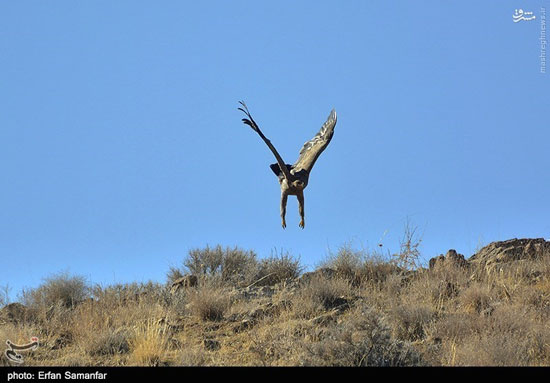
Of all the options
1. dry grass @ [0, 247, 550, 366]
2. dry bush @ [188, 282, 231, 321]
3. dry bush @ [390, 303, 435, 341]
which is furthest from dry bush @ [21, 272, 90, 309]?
dry bush @ [390, 303, 435, 341]

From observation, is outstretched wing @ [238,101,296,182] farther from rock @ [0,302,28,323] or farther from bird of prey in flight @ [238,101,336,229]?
rock @ [0,302,28,323]

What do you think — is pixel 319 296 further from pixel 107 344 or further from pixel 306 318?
pixel 107 344

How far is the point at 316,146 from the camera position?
1350 centimetres

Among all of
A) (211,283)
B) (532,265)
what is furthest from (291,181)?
(532,265)

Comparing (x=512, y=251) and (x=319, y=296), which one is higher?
(x=512, y=251)

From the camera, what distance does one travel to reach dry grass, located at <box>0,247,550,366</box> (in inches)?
309

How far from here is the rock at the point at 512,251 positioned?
41.3ft

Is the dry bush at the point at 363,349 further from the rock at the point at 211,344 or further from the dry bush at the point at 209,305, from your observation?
the dry bush at the point at 209,305

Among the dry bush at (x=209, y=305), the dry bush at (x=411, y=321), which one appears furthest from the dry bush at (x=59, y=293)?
the dry bush at (x=411, y=321)

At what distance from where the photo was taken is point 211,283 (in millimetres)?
12367

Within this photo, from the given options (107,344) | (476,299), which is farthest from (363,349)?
(107,344)

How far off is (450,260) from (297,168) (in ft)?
11.7
